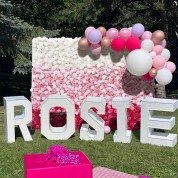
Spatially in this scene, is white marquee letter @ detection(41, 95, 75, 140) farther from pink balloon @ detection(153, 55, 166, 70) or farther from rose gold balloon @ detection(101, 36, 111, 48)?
pink balloon @ detection(153, 55, 166, 70)

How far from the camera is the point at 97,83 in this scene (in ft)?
27.6

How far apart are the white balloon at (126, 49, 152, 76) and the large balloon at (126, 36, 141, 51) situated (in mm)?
298

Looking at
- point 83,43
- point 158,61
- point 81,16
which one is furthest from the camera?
point 81,16

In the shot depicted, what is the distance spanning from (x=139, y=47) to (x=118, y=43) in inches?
16.9

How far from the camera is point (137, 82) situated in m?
8.35

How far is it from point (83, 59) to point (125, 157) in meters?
2.83

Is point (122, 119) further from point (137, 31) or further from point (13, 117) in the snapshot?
point (13, 117)

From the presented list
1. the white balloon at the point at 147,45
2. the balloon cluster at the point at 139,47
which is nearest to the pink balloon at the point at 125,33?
the balloon cluster at the point at 139,47

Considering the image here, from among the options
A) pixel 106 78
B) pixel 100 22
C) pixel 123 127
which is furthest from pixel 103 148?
pixel 100 22

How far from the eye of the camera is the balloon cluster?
744 cm

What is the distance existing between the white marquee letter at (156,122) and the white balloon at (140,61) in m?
0.63

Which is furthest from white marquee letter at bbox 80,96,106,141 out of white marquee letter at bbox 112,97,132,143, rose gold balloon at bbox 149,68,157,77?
rose gold balloon at bbox 149,68,157,77

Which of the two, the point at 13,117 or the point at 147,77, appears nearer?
the point at 13,117

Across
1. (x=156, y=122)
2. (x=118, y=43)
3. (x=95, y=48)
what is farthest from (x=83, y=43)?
(x=156, y=122)
